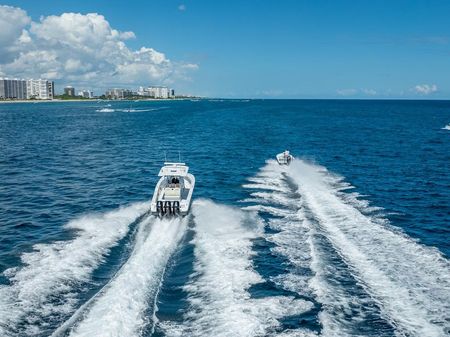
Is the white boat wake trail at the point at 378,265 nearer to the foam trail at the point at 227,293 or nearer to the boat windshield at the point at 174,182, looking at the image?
the foam trail at the point at 227,293

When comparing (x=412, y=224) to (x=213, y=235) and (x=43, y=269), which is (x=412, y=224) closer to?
(x=213, y=235)

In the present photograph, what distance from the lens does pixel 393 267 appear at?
74.7 ft

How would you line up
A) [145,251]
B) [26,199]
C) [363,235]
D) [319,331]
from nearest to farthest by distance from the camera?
1. [319,331]
2. [145,251]
3. [363,235]
4. [26,199]

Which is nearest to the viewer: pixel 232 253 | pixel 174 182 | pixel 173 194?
pixel 232 253

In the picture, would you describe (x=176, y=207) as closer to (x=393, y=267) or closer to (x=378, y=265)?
(x=378, y=265)

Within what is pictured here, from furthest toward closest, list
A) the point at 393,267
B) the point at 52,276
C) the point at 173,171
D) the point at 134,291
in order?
the point at 173,171
the point at 393,267
the point at 52,276
the point at 134,291

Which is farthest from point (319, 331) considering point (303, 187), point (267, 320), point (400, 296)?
point (303, 187)

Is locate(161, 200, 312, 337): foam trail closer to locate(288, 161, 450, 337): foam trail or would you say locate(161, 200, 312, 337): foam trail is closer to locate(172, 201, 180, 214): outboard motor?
locate(172, 201, 180, 214): outboard motor

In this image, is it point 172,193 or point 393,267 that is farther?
point 172,193

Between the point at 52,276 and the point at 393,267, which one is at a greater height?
the point at 393,267

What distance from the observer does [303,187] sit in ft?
142

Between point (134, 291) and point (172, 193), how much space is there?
1412 cm

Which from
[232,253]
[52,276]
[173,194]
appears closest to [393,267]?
[232,253]

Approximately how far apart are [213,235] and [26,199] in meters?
20.7
